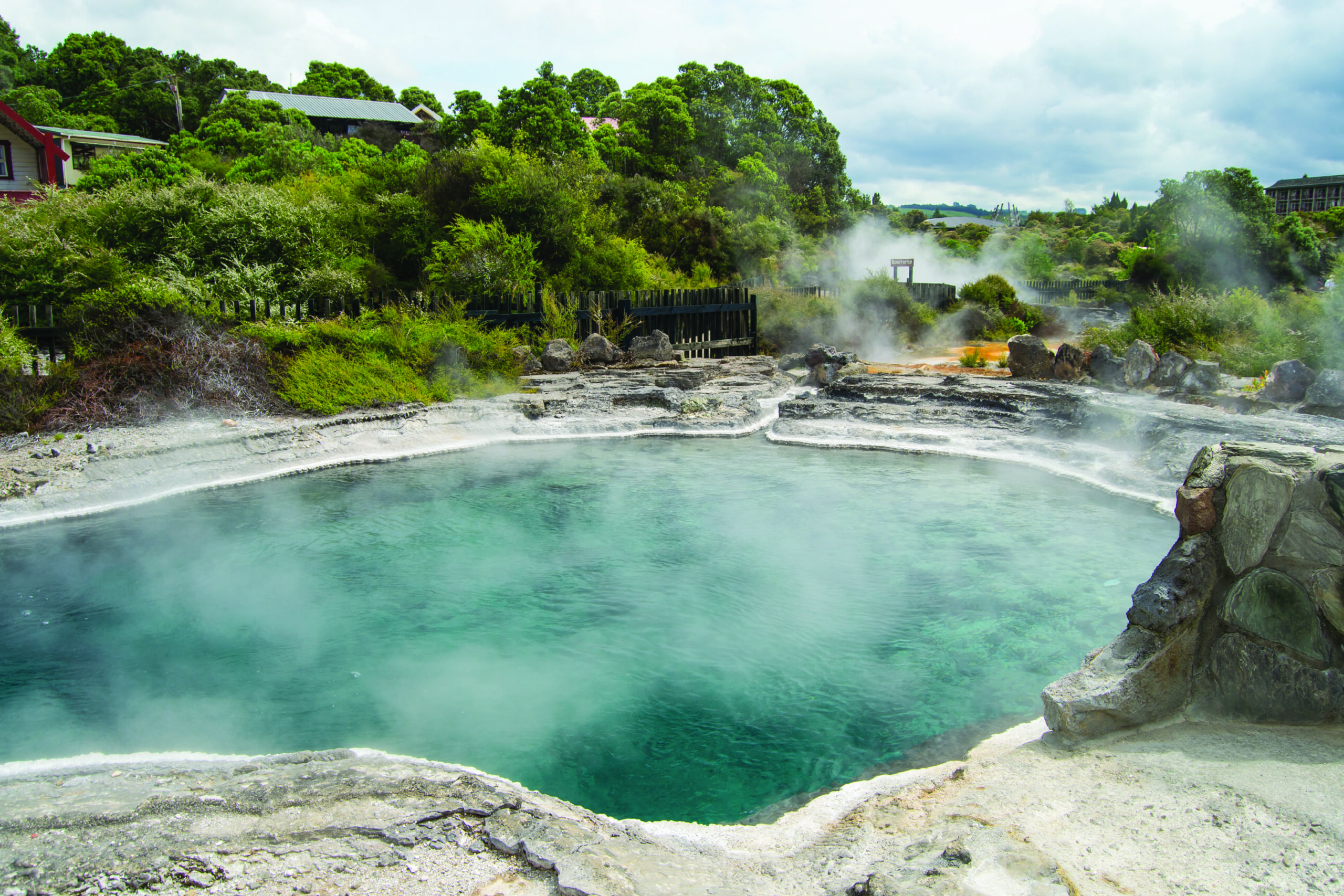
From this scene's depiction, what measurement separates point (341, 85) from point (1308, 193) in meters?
83.7

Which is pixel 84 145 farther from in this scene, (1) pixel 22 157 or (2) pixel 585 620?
(2) pixel 585 620

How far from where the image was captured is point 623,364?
14016 millimetres

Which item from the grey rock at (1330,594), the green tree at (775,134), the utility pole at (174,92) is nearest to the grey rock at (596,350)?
the grey rock at (1330,594)

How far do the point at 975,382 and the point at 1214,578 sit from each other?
330 inches

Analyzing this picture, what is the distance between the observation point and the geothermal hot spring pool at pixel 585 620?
4031 millimetres

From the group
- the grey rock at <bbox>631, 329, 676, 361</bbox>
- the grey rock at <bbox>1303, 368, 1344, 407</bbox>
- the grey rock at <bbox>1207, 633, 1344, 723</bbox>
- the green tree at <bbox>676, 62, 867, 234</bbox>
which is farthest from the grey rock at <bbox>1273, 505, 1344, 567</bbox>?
the green tree at <bbox>676, 62, 867, 234</bbox>

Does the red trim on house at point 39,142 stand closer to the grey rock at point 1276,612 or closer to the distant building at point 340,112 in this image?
the distant building at point 340,112

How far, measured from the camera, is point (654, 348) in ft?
46.9

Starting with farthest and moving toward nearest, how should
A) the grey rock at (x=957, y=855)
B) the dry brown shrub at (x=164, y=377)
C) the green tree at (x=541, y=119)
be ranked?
the green tree at (x=541, y=119)
the dry brown shrub at (x=164, y=377)
the grey rock at (x=957, y=855)

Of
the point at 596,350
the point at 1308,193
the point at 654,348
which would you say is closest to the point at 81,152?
the point at 596,350

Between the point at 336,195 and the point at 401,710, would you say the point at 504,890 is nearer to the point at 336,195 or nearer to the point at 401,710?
the point at 401,710

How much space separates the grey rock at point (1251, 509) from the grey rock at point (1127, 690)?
1.45ft

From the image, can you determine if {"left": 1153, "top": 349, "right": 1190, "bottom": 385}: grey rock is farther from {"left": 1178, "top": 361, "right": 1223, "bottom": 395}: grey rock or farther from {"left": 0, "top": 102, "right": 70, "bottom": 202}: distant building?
{"left": 0, "top": 102, "right": 70, "bottom": 202}: distant building

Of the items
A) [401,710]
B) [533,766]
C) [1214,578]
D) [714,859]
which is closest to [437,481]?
[401,710]
